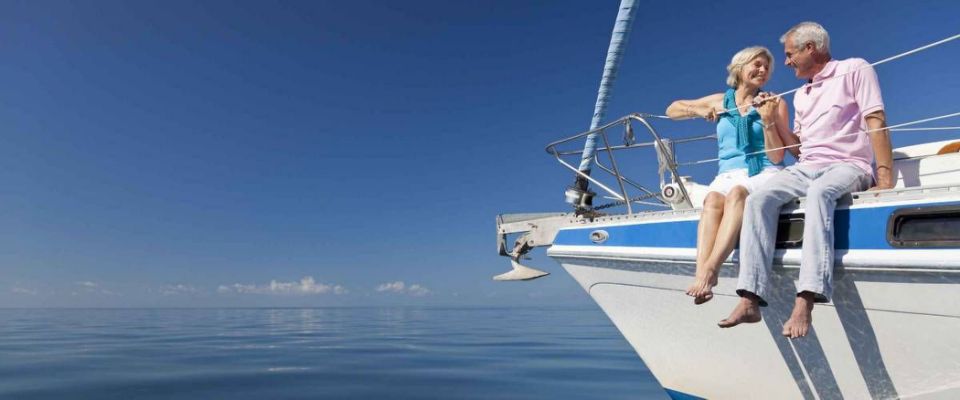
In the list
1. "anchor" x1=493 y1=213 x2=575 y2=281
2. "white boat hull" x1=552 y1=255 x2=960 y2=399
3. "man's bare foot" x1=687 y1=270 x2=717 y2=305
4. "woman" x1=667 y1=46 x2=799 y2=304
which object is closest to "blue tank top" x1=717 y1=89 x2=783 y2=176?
"woman" x1=667 y1=46 x2=799 y2=304

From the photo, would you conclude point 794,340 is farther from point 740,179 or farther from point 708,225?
point 740,179

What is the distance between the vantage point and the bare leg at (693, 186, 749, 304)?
3.22m

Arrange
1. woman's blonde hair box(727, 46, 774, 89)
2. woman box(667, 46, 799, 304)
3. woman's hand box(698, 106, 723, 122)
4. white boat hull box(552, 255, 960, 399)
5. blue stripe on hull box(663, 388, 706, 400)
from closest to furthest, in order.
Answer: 1. white boat hull box(552, 255, 960, 399)
2. woman box(667, 46, 799, 304)
3. woman's blonde hair box(727, 46, 774, 89)
4. woman's hand box(698, 106, 723, 122)
5. blue stripe on hull box(663, 388, 706, 400)

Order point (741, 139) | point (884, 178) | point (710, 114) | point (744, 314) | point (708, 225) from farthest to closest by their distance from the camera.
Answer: point (710, 114) < point (741, 139) < point (708, 225) < point (884, 178) < point (744, 314)

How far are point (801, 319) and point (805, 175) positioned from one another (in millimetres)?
991

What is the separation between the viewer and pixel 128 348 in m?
14.2

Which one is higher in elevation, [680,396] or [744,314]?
[744,314]

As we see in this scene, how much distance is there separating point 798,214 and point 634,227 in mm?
1313

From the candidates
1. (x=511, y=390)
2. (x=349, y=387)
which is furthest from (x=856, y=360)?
(x=349, y=387)

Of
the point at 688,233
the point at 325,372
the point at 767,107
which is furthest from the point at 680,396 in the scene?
the point at 325,372

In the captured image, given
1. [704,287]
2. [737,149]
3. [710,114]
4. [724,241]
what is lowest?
[704,287]

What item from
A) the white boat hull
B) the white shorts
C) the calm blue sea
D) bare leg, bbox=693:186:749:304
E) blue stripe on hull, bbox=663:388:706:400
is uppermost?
the white shorts

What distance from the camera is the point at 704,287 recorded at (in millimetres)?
3188

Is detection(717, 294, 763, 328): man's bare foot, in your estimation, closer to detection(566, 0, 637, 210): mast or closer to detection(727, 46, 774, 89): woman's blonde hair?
detection(727, 46, 774, 89): woman's blonde hair
